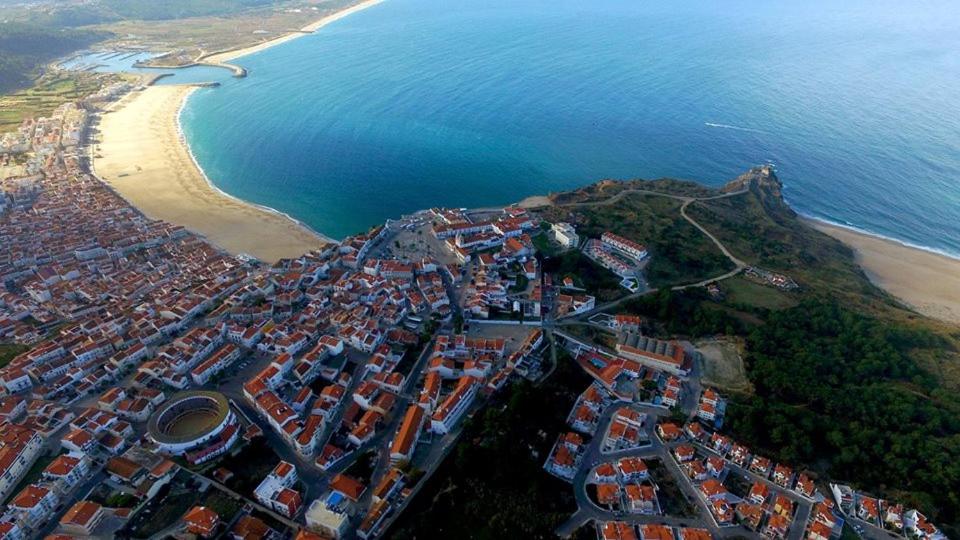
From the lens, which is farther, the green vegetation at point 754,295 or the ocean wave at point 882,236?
the ocean wave at point 882,236

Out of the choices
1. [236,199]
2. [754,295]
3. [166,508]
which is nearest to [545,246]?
[754,295]

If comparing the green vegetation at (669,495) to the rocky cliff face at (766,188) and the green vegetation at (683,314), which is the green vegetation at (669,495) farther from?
the rocky cliff face at (766,188)

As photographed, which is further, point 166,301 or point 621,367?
point 166,301

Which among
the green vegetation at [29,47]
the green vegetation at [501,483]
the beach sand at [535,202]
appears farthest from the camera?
the green vegetation at [29,47]

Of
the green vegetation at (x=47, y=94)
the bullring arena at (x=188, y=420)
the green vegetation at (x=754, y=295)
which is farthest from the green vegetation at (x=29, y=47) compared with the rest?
the green vegetation at (x=754, y=295)

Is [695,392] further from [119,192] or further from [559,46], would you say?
[559,46]

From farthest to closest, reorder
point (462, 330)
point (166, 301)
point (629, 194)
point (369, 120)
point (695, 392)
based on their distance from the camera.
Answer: point (369, 120) < point (629, 194) < point (166, 301) < point (462, 330) < point (695, 392)

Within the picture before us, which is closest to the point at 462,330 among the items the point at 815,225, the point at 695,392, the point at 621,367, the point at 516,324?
the point at 516,324
